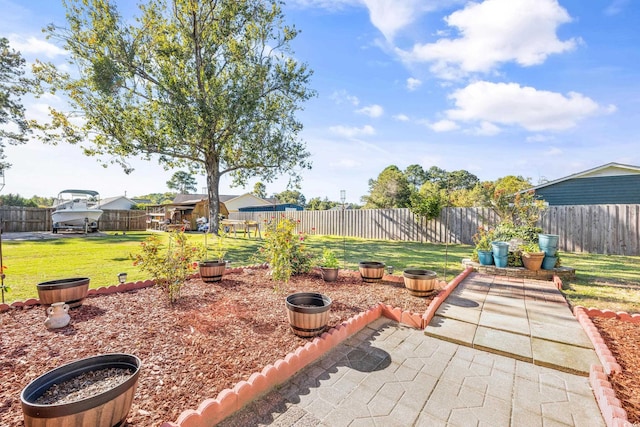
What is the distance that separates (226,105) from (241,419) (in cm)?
991

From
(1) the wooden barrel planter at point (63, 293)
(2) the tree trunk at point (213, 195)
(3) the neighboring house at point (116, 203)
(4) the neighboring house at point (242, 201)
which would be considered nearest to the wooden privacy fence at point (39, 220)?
(2) the tree trunk at point (213, 195)

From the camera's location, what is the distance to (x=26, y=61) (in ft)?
44.8

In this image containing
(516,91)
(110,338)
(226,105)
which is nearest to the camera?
(110,338)

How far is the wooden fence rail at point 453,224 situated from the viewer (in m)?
8.20

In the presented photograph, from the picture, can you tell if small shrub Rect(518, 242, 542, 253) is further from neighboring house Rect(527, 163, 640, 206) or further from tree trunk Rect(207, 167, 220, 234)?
tree trunk Rect(207, 167, 220, 234)

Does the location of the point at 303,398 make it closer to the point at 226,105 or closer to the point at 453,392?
the point at 453,392

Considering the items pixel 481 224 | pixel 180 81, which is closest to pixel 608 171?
pixel 481 224

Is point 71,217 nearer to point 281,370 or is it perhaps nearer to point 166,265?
point 166,265

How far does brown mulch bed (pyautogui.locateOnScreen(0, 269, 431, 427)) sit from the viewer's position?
1.76m

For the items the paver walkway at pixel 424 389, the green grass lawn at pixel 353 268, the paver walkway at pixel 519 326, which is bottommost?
the paver walkway at pixel 424 389

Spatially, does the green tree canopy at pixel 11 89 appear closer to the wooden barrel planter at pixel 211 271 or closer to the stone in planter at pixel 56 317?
the wooden barrel planter at pixel 211 271

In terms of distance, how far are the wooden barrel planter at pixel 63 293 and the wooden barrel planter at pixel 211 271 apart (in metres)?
1.54

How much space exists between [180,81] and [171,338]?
1046 centimetres

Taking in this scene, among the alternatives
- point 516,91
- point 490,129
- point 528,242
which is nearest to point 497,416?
point 528,242
